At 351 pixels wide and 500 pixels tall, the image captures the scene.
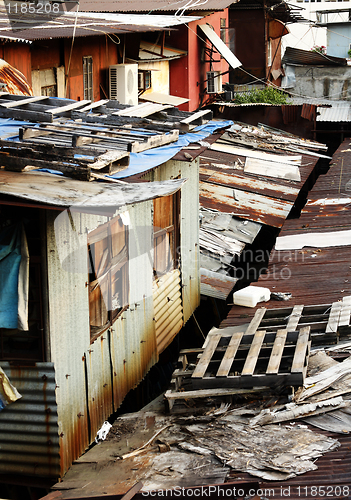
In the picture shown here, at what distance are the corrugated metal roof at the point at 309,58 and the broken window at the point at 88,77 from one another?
63.1 ft

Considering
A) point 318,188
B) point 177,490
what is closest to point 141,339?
point 177,490

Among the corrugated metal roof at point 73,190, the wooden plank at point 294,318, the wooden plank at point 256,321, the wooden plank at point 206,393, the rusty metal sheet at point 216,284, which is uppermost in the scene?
the corrugated metal roof at point 73,190

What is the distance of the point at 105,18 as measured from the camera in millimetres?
16297

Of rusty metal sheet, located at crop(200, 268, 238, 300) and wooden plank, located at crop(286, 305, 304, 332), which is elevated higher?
wooden plank, located at crop(286, 305, 304, 332)

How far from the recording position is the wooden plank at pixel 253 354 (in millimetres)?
7109

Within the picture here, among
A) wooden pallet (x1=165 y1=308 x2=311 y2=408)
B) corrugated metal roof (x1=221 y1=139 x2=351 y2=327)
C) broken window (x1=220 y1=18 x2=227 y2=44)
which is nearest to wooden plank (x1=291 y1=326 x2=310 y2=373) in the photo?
wooden pallet (x1=165 y1=308 x2=311 y2=408)

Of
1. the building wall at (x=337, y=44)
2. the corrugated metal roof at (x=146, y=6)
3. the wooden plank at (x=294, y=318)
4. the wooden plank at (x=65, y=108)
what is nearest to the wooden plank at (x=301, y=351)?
the wooden plank at (x=294, y=318)

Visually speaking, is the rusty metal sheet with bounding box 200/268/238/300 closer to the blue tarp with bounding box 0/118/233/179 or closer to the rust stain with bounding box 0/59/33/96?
the blue tarp with bounding box 0/118/233/179

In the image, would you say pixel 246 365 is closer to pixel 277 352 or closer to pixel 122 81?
pixel 277 352

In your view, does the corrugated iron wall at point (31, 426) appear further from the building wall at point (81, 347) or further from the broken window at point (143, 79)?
the broken window at point (143, 79)

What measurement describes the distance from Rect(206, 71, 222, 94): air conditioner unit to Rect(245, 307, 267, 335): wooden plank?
15.9 metres

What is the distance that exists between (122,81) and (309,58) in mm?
19607

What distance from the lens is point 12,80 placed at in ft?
33.4

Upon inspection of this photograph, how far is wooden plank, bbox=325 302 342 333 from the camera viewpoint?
848 centimetres
